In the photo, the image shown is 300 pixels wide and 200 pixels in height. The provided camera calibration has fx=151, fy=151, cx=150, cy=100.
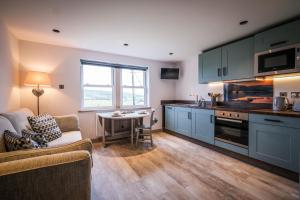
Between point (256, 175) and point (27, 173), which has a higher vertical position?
point (27, 173)

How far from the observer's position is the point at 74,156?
3.59 feet

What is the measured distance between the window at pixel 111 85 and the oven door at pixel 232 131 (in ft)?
7.44

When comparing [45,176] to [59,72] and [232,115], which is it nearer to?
[232,115]

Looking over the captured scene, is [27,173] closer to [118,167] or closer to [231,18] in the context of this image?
[118,167]

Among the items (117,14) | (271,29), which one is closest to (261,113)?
(271,29)

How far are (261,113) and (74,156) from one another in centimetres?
257

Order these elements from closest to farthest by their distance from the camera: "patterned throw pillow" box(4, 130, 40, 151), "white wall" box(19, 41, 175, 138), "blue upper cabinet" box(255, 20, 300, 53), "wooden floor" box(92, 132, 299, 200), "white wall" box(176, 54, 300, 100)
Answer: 1. "patterned throw pillow" box(4, 130, 40, 151)
2. "wooden floor" box(92, 132, 299, 200)
3. "blue upper cabinet" box(255, 20, 300, 53)
4. "white wall" box(19, 41, 175, 138)
5. "white wall" box(176, 54, 300, 100)

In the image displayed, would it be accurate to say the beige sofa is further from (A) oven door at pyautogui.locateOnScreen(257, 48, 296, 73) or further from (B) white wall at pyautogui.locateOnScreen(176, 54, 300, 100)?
(B) white wall at pyautogui.locateOnScreen(176, 54, 300, 100)

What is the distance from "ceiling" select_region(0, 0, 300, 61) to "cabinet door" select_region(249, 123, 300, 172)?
1623 millimetres

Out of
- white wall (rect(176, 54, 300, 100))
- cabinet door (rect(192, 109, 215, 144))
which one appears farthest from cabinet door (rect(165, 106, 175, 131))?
cabinet door (rect(192, 109, 215, 144))

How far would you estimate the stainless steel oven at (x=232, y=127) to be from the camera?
2.58 m

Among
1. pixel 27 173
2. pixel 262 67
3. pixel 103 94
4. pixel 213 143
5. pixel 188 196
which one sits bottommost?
pixel 188 196

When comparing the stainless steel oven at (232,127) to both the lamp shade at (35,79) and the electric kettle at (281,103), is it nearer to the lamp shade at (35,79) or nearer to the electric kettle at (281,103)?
the electric kettle at (281,103)

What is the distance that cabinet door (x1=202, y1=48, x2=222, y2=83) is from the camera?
10.8ft
